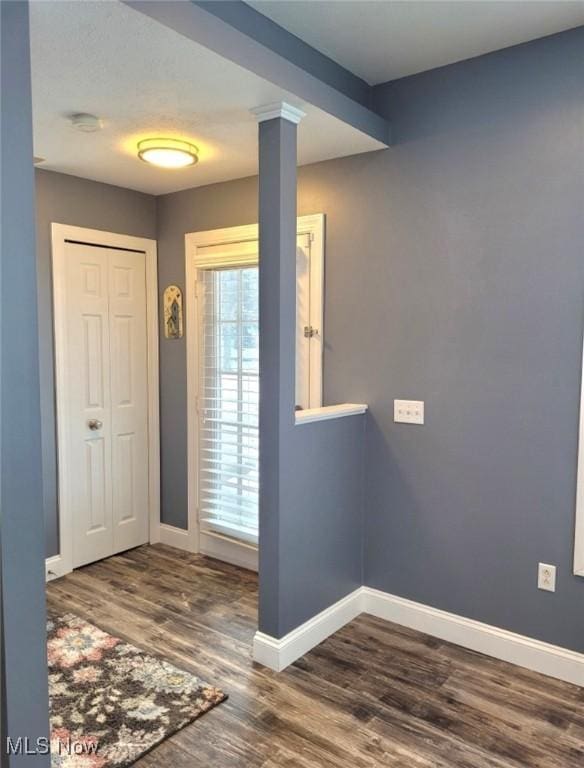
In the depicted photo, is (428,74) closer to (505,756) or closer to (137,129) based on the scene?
(137,129)

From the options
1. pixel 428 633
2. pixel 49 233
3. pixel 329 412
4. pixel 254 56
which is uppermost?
pixel 254 56

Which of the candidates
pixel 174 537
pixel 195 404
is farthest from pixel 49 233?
pixel 174 537

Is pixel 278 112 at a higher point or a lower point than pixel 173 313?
higher

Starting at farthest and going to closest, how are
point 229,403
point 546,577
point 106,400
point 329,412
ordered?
point 106,400
point 229,403
point 329,412
point 546,577

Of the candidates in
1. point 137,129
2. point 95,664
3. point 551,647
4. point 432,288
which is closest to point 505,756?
point 551,647

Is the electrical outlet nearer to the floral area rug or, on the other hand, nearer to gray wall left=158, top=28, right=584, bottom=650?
gray wall left=158, top=28, right=584, bottom=650

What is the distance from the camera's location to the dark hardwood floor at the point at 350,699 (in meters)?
1.99

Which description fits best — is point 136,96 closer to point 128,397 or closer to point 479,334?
point 479,334

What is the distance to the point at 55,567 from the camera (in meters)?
3.48

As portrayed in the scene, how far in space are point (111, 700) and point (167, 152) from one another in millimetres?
2496

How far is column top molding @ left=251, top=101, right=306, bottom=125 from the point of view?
2.30 m

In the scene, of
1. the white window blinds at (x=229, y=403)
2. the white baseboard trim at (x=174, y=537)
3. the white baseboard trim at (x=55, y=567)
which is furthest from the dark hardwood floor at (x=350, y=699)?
the white baseboard trim at (x=174, y=537)

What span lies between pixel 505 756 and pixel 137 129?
3023 mm

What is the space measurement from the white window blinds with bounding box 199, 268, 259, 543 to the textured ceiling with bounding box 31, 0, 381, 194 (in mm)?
758
